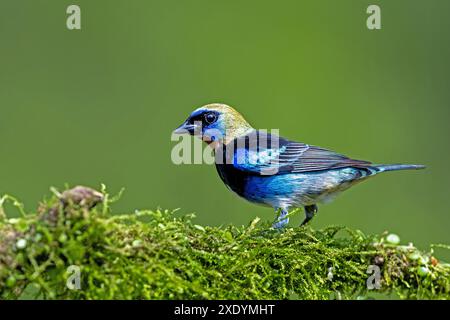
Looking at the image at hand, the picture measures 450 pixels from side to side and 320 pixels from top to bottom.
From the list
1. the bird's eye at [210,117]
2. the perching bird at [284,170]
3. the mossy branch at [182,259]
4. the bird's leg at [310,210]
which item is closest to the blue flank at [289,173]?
the perching bird at [284,170]

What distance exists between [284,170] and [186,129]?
90 centimetres

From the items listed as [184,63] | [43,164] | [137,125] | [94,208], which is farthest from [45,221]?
[184,63]

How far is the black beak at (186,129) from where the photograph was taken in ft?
19.2

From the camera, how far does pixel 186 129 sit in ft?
19.2

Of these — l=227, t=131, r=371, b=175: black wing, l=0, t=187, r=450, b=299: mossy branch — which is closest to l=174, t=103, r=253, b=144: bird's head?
l=227, t=131, r=371, b=175: black wing

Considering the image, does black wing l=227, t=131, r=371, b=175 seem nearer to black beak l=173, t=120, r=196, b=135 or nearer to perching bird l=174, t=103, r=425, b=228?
perching bird l=174, t=103, r=425, b=228

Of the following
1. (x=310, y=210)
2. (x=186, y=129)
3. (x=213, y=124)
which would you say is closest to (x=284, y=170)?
(x=310, y=210)

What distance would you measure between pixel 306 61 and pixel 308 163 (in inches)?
229

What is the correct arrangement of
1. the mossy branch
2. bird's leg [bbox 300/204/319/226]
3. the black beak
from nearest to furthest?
the mossy branch
the black beak
bird's leg [bbox 300/204/319/226]

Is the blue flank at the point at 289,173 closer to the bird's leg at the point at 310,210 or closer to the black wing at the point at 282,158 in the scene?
the black wing at the point at 282,158

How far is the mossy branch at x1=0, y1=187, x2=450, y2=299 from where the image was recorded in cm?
307

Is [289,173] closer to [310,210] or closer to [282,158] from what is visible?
[282,158]

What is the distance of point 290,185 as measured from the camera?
5578mm
